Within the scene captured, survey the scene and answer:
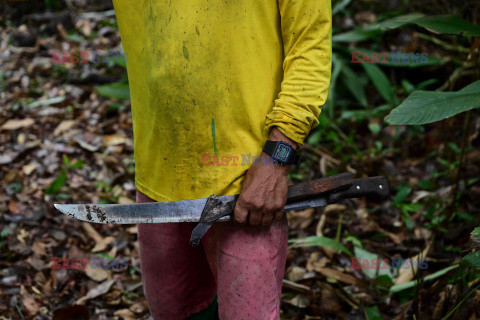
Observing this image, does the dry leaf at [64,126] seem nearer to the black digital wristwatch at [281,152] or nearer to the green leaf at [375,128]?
the green leaf at [375,128]

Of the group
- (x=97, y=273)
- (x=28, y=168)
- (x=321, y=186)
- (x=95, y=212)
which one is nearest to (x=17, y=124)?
(x=28, y=168)

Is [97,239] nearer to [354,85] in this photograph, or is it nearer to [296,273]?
[296,273]

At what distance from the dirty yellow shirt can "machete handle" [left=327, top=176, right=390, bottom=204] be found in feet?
0.81

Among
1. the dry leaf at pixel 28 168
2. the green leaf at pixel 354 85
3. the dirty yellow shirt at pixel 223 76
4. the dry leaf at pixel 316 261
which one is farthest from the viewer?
the green leaf at pixel 354 85

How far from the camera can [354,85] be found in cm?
398

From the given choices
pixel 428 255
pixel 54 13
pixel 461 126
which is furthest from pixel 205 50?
pixel 54 13

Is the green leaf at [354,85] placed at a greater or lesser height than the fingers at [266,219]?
greater

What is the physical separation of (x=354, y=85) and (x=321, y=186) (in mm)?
2654

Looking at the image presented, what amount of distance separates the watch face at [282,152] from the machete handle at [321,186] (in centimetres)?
14

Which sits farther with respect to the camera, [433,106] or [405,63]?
[405,63]

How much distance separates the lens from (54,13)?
5.45 meters

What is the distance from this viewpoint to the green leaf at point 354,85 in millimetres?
3939

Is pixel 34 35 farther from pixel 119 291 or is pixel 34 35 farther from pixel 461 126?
pixel 461 126

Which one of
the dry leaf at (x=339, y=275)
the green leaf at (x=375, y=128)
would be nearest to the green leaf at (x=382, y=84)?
the green leaf at (x=375, y=128)
